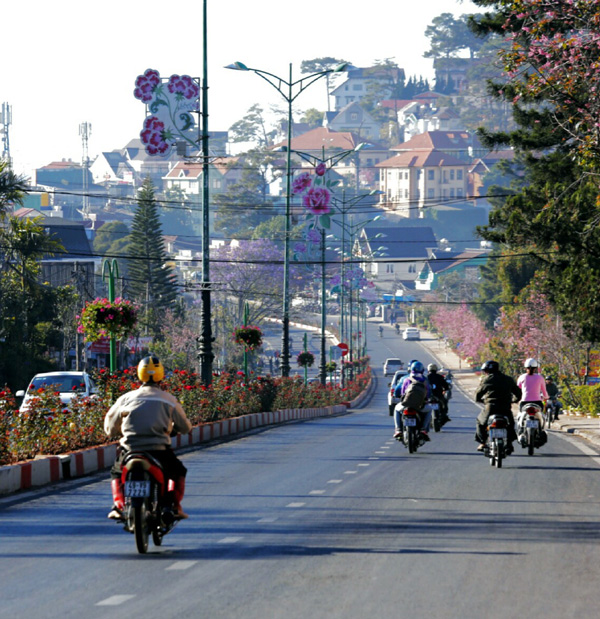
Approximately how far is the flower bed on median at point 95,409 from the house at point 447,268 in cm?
11648

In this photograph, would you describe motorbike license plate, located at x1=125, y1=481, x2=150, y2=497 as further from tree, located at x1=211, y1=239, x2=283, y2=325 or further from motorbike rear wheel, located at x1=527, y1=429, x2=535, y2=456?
tree, located at x1=211, y1=239, x2=283, y2=325

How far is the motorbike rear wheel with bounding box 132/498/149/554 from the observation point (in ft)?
32.0

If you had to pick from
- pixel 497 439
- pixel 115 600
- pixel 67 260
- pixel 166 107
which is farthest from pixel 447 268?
pixel 115 600

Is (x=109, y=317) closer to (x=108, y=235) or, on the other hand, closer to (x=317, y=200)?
(x=317, y=200)

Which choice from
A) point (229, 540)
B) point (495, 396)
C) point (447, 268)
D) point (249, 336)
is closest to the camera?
point (229, 540)

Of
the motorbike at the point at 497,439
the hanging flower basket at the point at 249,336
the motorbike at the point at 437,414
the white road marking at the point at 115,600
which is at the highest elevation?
the white road marking at the point at 115,600

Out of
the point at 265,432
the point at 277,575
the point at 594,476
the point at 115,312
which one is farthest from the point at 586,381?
the point at 277,575

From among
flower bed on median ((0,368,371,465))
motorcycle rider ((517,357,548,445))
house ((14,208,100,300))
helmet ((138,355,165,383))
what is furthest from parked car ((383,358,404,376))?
helmet ((138,355,165,383))

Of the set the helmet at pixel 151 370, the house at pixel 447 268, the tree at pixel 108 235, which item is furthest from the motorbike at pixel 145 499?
the house at pixel 447 268

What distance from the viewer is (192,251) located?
543ft

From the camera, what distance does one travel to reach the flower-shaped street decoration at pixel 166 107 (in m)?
30.7

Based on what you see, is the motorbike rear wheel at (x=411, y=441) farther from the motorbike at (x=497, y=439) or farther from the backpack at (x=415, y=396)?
the motorbike at (x=497, y=439)

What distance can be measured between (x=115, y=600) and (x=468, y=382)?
89.3 m

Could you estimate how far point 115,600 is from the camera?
811cm
